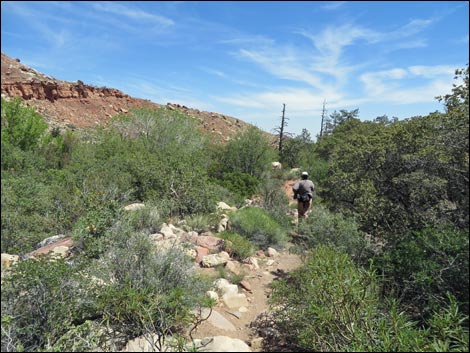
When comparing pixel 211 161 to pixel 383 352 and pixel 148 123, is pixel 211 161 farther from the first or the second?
pixel 383 352

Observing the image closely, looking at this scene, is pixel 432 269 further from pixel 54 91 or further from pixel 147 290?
pixel 54 91

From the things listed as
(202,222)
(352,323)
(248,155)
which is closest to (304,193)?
(202,222)

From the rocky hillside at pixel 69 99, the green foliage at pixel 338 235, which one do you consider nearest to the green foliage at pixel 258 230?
the green foliage at pixel 338 235

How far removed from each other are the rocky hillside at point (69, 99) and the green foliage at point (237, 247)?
24.0 m

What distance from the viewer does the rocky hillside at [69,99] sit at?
3431cm

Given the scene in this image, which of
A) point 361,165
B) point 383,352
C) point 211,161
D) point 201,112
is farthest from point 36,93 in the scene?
point 383,352

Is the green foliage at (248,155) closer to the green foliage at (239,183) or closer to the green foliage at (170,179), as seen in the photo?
the green foliage at (239,183)

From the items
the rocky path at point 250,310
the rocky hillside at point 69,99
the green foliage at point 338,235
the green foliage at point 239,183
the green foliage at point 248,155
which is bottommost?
the rocky path at point 250,310

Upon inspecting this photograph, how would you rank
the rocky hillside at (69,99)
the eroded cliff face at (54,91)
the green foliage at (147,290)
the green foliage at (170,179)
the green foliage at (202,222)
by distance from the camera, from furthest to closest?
1. the rocky hillside at (69,99)
2. the eroded cliff face at (54,91)
3. the green foliage at (170,179)
4. the green foliage at (202,222)
5. the green foliage at (147,290)

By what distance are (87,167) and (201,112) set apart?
161ft

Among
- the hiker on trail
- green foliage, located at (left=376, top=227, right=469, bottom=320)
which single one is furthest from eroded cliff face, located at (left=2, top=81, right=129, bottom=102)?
green foliage, located at (left=376, top=227, right=469, bottom=320)

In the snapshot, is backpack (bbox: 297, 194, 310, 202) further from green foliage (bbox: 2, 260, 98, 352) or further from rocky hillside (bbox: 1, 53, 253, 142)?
rocky hillside (bbox: 1, 53, 253, 142)

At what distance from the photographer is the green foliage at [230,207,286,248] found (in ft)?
23.7

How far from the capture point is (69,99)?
138ft
